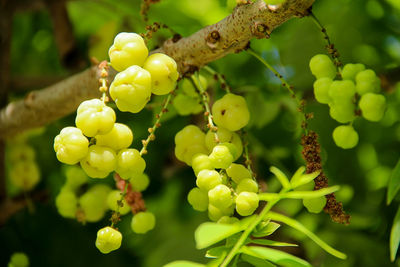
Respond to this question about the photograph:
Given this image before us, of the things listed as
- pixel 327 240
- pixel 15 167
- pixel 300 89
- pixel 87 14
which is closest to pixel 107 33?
pixel 87 14

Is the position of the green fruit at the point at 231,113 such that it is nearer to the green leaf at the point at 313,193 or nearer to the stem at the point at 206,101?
the stem at the point at 206,101

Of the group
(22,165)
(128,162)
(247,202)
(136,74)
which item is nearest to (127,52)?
(136,74)

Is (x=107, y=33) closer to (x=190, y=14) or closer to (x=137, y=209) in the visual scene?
(x=190, y=14)

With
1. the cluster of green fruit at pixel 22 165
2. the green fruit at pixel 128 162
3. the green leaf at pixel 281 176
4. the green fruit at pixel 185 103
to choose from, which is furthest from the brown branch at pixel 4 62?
the green leaf at pixel 281 176

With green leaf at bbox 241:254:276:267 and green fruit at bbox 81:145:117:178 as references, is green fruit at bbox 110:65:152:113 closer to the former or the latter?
green fruit at bbox 81:145:117:178

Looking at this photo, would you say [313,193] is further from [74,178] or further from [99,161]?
[74,178]

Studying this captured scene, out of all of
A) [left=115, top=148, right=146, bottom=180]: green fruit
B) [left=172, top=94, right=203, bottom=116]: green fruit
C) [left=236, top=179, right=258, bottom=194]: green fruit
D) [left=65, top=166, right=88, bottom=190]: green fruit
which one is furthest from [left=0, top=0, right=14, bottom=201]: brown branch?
[left=236, top=179, right=258, bottom=194]: green fruit
